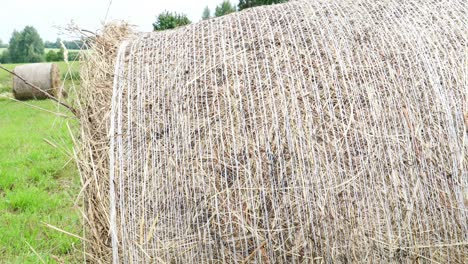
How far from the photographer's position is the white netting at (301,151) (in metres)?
2.09

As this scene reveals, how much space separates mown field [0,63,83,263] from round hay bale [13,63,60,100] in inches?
219

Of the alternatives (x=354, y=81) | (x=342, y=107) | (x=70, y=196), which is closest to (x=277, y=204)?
(x=342, y=107)

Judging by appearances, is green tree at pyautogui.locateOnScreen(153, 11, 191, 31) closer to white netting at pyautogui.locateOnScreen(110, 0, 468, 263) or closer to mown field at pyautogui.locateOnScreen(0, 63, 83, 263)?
mown field at pyautogui.locateOnScreen(0, 63, 83, 263)

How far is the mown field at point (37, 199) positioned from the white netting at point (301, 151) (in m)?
0.47

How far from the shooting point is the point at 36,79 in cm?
1327

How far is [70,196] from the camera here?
4.74m

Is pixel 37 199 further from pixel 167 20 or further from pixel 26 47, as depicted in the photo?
pixel 26 47

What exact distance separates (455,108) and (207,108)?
44.1 inches

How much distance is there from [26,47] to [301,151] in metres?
45.5

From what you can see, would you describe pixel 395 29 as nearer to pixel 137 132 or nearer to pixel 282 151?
pixel 282 151

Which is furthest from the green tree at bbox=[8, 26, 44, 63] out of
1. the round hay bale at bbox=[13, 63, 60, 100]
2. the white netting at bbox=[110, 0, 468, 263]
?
the white netting at bbox=[110, 0, 468, 263]

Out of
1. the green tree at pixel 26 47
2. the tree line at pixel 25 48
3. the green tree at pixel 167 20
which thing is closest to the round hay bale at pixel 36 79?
the green tree at pixel 167 20

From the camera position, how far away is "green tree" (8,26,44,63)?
39787mm

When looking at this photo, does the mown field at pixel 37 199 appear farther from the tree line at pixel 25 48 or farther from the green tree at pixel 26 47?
the green tree at pixel 26 47
